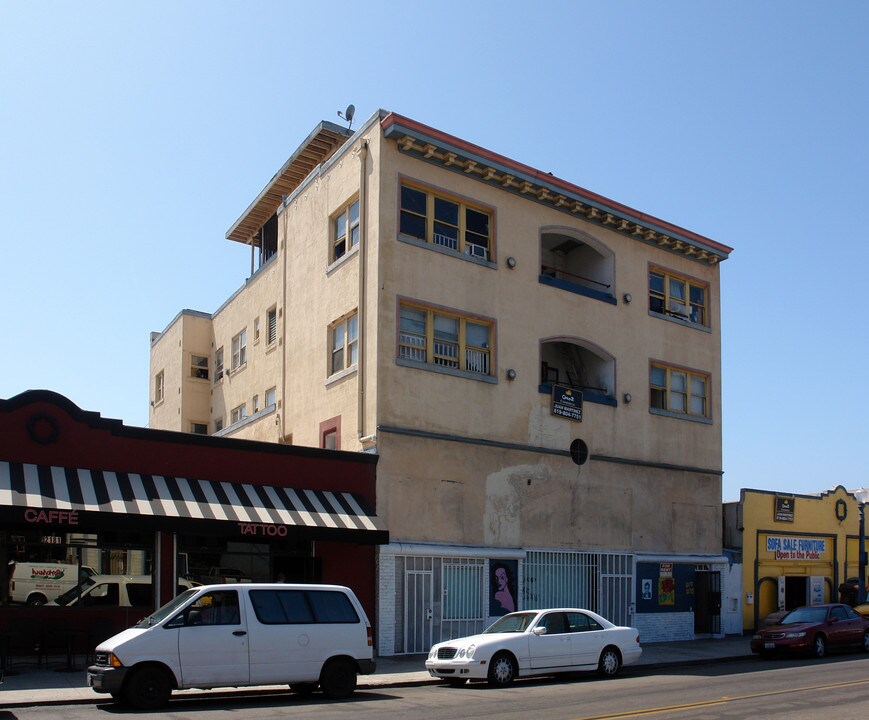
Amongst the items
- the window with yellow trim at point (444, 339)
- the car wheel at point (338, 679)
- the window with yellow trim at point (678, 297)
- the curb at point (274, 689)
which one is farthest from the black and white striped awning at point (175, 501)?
the window with yellow trim at point (678, 297)

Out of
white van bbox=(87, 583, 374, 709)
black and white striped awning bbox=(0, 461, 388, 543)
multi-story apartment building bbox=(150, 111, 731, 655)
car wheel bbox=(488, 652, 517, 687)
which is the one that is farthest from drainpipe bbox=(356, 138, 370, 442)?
white van bbox=(87, 583, 374, 709)

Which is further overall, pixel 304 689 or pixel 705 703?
pixel 304 689

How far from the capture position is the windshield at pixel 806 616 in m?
24.4

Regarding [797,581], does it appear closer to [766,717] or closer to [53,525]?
[766,717]

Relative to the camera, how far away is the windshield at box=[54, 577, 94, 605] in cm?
1895

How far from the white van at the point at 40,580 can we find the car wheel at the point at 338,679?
649cm

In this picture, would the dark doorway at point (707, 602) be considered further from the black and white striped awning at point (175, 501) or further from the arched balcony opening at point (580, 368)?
the black and white striped awning at point (175, 501)

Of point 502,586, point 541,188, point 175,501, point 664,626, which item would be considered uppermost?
point 541,188

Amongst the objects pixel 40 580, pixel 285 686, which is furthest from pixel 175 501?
pixel 285 686

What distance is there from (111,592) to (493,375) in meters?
11.1

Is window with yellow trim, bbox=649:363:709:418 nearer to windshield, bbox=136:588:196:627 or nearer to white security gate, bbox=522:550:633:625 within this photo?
white security gate, bbox=522:550:633:625

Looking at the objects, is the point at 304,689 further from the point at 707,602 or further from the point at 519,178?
the point at 707,602

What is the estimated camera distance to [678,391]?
31.4 meters

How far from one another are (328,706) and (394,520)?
29.0ft
